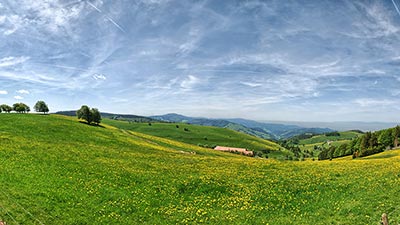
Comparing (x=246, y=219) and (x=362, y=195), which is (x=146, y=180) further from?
(x=362, y=195)

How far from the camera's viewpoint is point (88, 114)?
102000mm

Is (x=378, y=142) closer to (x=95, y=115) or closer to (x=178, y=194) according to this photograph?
(x=178, y=194)

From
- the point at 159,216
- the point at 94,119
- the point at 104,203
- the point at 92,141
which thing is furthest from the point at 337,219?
the point at 94,119

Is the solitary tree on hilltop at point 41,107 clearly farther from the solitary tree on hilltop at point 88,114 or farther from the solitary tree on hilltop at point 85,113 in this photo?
the solitary tree on hilltop at point 85,113

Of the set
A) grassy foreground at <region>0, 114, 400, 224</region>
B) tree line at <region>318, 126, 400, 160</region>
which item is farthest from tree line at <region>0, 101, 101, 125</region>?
tree line at <region>318, 126, 400, 160</region>

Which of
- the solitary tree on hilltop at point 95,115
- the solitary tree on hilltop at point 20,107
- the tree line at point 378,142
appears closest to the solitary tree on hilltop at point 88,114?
the solitary tree on hilltop at point 95,115

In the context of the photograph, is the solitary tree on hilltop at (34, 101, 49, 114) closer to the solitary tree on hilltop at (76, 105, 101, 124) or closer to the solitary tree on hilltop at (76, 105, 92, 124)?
the solitary tree on hilltop at (76, 105, 101, 124)

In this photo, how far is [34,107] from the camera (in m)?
117

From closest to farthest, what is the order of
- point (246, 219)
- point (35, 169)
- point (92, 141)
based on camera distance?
point (246, 219), point (35, 169), point (92, 141)

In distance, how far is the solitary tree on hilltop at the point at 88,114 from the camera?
101562 millimetres

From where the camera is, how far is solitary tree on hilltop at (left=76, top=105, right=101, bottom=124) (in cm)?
10156

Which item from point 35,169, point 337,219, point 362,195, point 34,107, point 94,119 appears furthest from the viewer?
point 34,107

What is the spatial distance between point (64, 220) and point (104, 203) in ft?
14.4

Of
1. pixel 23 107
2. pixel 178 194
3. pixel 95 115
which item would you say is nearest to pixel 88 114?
pixel 95 115
